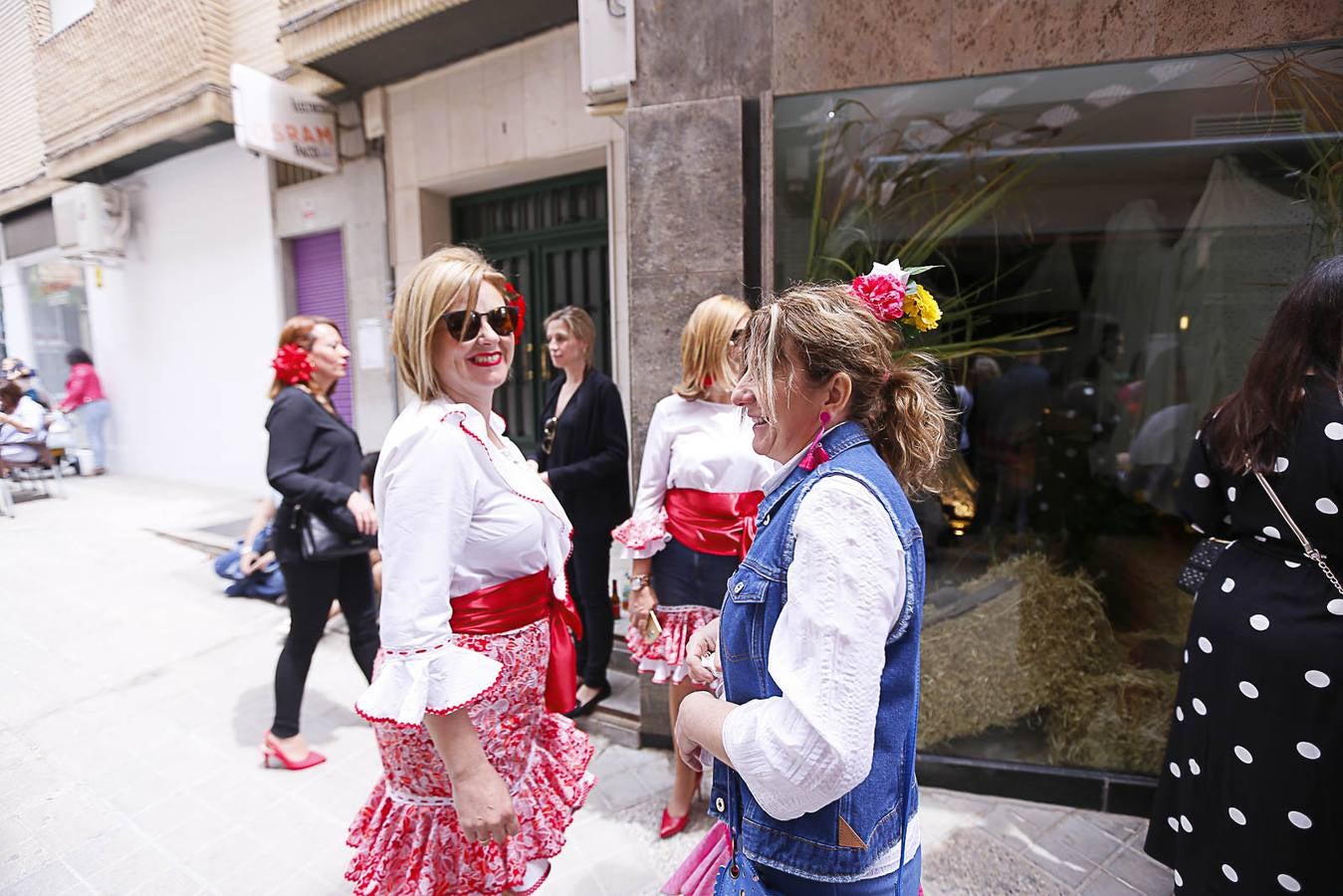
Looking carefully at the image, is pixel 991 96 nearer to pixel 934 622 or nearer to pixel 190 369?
pixel 934 622

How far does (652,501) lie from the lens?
2.80m

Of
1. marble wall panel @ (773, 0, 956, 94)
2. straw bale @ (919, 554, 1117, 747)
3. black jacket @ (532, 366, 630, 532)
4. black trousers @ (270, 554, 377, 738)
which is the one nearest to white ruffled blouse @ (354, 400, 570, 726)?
black jacket @ (532, 366, 630, 532)

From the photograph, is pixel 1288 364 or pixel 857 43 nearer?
pixel 1288 364

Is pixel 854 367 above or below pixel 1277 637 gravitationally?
above

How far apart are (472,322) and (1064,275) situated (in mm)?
3372

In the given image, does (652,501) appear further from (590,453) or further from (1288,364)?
(1288,364)

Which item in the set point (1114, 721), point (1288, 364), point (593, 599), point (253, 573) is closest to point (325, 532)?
point (593, 599)

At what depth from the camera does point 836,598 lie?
102cm

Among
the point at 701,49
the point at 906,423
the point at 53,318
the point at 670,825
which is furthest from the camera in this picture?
the point at 53,318

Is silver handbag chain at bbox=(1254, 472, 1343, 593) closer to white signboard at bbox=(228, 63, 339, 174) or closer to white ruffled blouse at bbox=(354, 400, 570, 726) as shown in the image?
white ruffled blouse at bbox=(354, 400, 570, 726)

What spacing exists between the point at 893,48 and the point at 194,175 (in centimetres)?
896

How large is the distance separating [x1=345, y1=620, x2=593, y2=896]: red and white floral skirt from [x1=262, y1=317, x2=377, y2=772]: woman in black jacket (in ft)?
5.55

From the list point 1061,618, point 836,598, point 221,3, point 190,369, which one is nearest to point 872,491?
point 836,598

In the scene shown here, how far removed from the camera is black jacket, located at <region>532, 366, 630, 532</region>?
11.7ft
